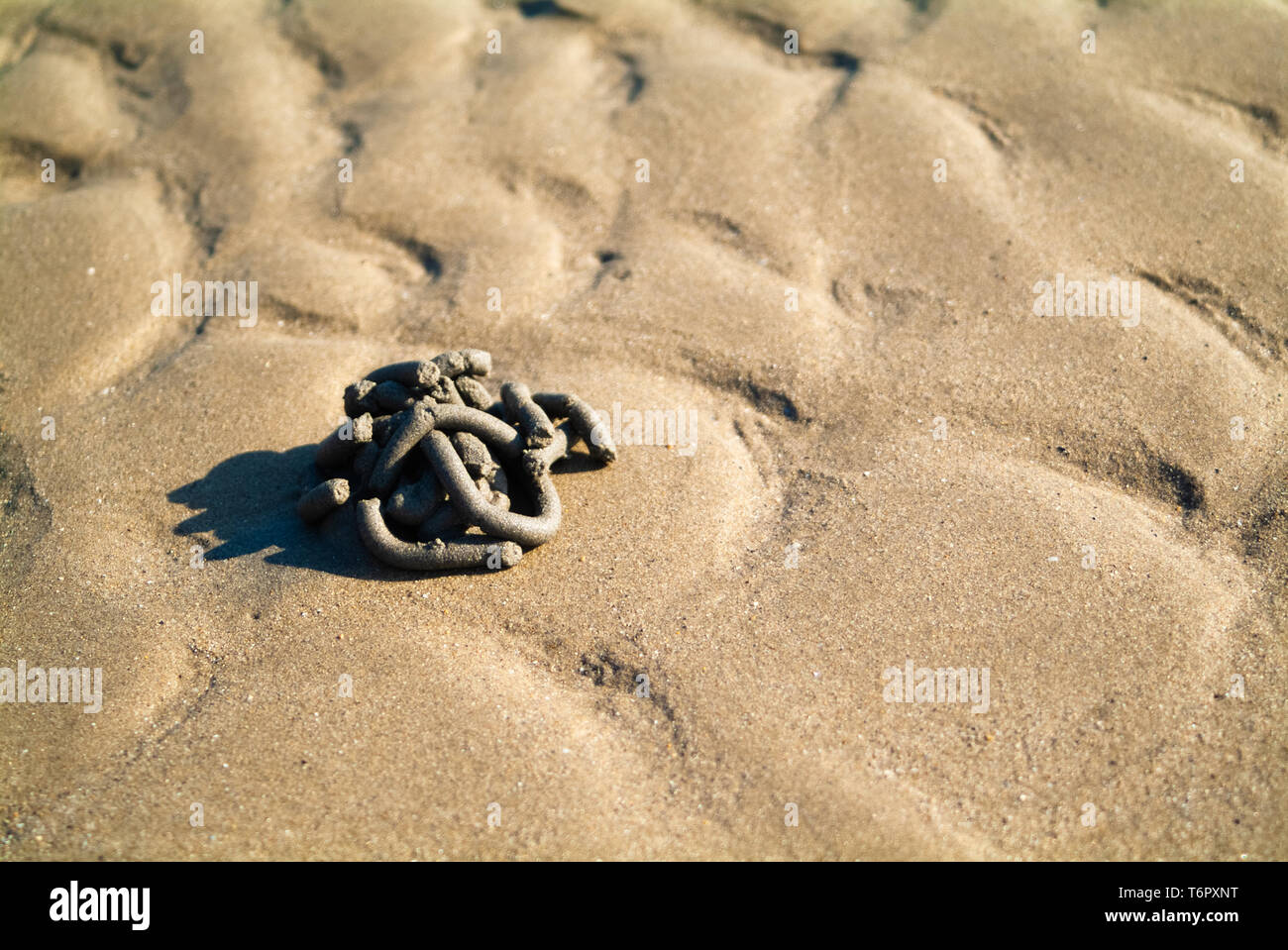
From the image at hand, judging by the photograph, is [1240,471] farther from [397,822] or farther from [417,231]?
[417,231]

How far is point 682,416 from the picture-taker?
463cm

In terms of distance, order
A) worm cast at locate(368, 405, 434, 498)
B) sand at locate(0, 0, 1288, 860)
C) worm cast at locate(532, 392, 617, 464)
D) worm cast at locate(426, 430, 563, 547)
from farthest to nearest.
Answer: worm cast at locate(532, 392, 617, 464)
worm cast at locate(368, 405, 434, 498)
worm cast at locate(426, 430, 563, 547)
sand at locate(0, 0, 1288, 860)

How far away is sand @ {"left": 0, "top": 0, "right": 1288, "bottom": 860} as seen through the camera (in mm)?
3328

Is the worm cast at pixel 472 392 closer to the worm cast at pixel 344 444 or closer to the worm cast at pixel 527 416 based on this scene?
the worm cast at pixel 527 416

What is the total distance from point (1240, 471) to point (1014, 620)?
4.82ft

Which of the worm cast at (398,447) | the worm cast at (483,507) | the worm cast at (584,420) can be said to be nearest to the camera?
the worm cast at (483,507)

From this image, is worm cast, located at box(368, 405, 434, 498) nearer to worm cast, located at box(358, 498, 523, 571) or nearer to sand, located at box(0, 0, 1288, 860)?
worm cast, located at box(358, 498, 523, 571)

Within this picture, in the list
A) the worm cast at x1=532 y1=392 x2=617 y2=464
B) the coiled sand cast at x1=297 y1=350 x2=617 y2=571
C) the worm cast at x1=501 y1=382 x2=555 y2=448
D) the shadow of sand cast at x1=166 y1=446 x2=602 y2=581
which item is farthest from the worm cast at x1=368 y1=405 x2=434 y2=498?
the worm cast at x1=532 y1=392 x2=617 y2=464

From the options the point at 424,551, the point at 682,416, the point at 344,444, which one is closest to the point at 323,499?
the point at 344,444

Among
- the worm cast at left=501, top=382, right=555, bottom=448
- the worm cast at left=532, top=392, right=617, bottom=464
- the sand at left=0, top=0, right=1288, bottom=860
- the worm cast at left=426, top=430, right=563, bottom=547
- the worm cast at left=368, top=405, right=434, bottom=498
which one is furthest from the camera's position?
the worm cast at left=532, top=392, right=617, bottom=464

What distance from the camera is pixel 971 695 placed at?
139 inches

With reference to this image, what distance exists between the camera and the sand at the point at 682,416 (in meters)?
3.33

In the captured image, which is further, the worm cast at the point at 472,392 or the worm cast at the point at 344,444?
the worm cast at the point at 472,392

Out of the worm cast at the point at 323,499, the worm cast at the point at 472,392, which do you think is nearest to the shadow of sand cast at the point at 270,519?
the worm cast at the point at 323,499
